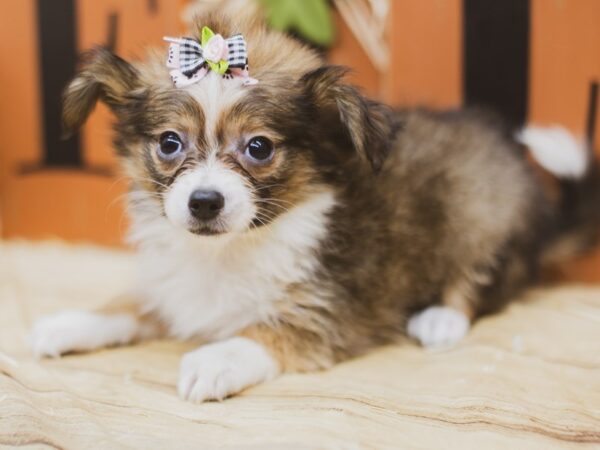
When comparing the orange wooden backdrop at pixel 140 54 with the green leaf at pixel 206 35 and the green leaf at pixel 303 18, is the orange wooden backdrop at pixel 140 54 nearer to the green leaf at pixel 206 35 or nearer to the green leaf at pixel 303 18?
the green leaf at pixel 303 18

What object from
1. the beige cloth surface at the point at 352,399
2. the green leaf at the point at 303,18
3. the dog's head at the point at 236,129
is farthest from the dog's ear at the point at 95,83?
the green leaf at the point at 303,18

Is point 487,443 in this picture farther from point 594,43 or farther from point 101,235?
point 101,235

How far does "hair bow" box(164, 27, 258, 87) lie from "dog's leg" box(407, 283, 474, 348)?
3.58 feet

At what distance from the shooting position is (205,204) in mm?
1897

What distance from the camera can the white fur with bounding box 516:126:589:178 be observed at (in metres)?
2.92

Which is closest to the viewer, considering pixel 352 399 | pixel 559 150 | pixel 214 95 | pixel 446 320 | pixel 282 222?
pixel 352 399

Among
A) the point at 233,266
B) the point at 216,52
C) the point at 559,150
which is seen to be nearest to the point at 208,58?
the point at 216,52

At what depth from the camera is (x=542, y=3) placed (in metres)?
2.95

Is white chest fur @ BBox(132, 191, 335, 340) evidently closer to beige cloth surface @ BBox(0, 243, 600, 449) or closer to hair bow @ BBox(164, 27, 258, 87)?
beige cloth surface @ BBox(0, 243, 600, 449)

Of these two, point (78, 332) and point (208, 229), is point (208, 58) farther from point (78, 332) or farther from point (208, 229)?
point (78, 332)

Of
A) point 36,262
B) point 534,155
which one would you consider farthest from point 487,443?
point 36,262

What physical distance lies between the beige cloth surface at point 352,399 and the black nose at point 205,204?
52 cm

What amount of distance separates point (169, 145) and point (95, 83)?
1.26 feet

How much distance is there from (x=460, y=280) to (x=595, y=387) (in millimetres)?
777
